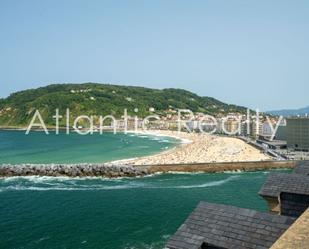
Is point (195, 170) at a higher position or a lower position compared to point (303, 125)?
lower

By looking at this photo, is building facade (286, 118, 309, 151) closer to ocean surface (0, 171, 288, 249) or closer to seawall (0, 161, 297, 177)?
seawall (0, 161, 297, 177)

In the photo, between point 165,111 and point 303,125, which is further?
point 165,111

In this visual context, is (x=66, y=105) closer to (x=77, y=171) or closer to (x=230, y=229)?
(x=77, y=171)

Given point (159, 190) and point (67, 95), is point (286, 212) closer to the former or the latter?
point (159, 190)

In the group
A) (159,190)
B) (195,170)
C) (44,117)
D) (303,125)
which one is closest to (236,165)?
(195,170)

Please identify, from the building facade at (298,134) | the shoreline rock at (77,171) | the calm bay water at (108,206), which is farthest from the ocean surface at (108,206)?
the building facade at (298,134)

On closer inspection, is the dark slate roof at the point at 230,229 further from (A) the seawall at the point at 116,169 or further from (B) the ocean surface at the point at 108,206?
(A) the seawall at the point at 116,169
